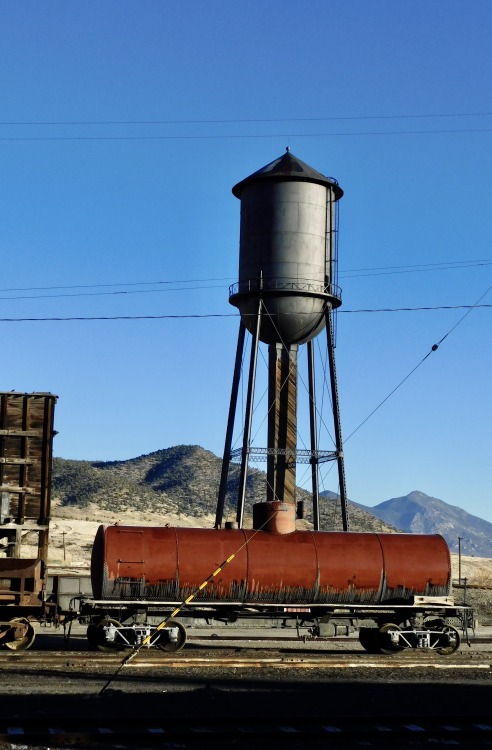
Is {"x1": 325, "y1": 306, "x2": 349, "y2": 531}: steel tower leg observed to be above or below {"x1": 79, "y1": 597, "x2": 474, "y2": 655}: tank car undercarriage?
above

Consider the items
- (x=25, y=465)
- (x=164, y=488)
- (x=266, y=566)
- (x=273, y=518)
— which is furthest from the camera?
(x=164, y=488)

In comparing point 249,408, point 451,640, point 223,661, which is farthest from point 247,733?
point 249,408

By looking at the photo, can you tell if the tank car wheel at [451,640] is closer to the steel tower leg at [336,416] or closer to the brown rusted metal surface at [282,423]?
the steel tower leg at [336,416]

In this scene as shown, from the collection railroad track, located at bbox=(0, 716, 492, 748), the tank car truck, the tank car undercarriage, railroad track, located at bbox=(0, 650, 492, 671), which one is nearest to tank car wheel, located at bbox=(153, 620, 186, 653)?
the tank car undercarriage

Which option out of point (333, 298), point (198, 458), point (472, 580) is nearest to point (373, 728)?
point (333, 298)

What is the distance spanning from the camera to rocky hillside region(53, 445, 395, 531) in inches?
4441

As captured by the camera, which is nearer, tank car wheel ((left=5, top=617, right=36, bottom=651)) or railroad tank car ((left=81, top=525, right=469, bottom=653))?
tank car wheel ((left=5, top=617, right=36, bottom=651))

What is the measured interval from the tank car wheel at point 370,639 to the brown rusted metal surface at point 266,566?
0.94 m

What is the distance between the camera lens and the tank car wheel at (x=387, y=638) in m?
31.0

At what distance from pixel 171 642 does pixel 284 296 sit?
19.0 metres

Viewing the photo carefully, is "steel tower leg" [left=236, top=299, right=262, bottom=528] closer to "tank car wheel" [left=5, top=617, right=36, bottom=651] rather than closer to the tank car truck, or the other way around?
the tank car truck

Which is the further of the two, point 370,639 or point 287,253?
point 287,253

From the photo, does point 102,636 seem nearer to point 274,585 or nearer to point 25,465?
point 274,585

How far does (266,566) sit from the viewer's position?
1195 inches
